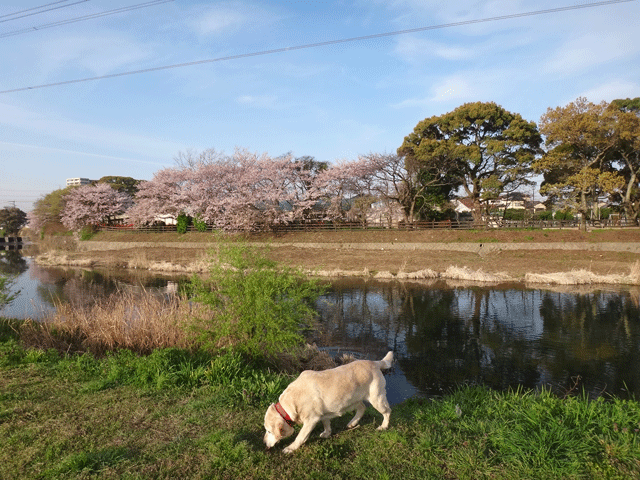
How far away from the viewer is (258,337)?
8.34 metres

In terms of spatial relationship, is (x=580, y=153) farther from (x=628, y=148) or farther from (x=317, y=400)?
(x=317, y=400)

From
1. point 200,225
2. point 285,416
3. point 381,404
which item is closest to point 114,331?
point 285,416

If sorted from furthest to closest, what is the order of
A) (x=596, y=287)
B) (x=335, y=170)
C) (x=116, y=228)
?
(x=116, y=228) → (x=335, y=170) → (x=596, y=287)

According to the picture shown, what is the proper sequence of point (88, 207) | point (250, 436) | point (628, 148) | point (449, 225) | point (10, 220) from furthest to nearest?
1. point (10, 220)
2. point (88, 207)
3. point (449, 225)
4. point (628, 148)
5. point (250, 436)

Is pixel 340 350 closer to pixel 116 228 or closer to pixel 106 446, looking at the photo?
pixel 106 446

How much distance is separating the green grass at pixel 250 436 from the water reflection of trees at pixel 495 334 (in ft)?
14.2

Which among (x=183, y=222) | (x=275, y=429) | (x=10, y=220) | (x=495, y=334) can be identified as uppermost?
(x=10, y=220)

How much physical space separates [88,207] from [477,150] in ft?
151

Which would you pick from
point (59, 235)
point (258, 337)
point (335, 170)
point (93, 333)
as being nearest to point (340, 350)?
point (258, 337)

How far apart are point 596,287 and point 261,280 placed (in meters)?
20.9

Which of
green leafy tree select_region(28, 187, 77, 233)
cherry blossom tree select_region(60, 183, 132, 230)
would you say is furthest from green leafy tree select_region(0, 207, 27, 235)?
cherry blossom tree select_region(60, 183, 132, 230)

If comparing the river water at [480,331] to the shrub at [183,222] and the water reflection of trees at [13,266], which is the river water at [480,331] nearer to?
the water reflection of trees at [13,266]

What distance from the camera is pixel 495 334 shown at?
559 inches

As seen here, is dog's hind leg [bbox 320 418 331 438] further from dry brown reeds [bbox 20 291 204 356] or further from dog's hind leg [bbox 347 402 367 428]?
dry brown reeds [bbox 20 291 204 356]
